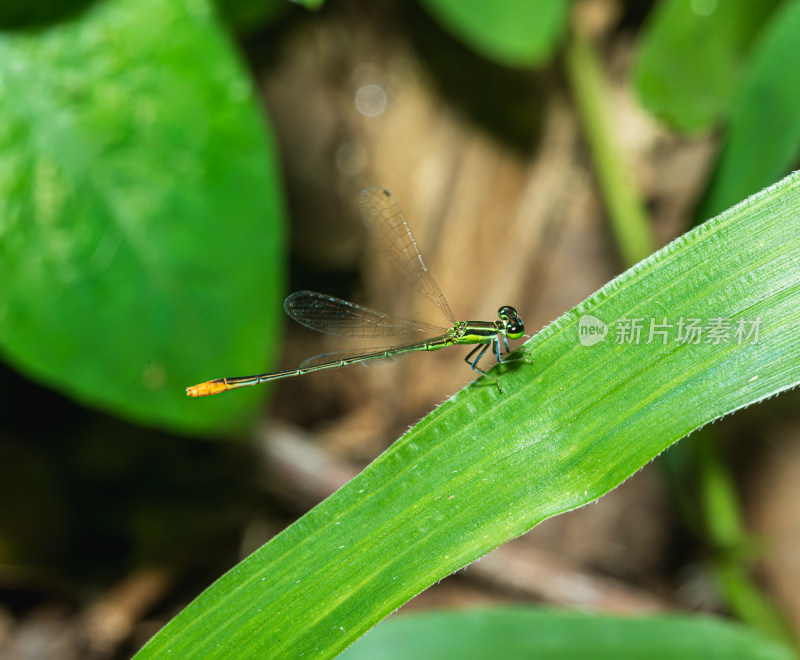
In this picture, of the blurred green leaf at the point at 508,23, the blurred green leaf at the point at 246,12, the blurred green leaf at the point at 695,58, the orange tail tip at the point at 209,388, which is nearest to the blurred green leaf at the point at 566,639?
the orange tail tip at the point at 209,388

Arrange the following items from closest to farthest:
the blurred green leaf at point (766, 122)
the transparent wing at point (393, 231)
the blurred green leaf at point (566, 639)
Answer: the blurred green leaf at point (766, 122), the blurred green leaf at point (566, 639), the transparent wing at point (393, 231)

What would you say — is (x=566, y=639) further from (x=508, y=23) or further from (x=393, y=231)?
(x=508, y=23)

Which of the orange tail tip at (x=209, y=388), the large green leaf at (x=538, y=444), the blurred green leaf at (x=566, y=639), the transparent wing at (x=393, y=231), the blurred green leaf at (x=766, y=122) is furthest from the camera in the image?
the transparent wing at (x=393, y=231)

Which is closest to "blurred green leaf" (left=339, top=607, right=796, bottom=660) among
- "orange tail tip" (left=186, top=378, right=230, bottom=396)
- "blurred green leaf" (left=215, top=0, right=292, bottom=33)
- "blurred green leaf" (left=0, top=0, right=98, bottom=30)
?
"orange tail tip" (left=186, top=378, right=230, bottom=396)

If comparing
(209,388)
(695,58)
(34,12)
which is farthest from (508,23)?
(209,388)

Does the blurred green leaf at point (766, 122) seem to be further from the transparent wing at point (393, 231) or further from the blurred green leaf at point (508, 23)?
the transparent wing at point (393, 231)

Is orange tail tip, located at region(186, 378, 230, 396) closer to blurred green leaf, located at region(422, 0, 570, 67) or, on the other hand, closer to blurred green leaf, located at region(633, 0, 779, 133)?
blurred green leaf, located at region(422, 0, 570, 67)
